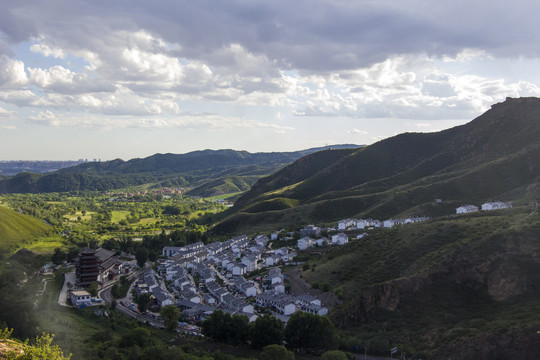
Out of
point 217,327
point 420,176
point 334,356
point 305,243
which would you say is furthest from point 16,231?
point 420,176

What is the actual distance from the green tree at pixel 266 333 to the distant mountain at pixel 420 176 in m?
59.6

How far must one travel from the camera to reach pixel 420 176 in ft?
428

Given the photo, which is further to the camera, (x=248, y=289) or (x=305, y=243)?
(x=305, y=243)

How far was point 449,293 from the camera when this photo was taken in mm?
45906

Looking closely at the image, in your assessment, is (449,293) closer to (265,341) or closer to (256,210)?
(265,341)

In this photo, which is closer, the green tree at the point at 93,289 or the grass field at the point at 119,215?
the green tree at the point at 93,289

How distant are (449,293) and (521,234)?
1199 centimetres

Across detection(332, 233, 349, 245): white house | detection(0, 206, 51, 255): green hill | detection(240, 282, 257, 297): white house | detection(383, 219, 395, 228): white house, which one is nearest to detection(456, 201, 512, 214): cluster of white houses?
detection(383, 219, 395, 228): white house

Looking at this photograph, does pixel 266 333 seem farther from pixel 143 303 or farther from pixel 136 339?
pixel 143 303

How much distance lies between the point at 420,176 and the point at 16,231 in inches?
4544

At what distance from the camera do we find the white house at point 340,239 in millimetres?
81562

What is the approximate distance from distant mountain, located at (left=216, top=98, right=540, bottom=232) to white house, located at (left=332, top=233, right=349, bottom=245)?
19.9 metres

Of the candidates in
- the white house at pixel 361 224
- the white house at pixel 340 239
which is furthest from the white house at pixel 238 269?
the white house at pixel 361 224

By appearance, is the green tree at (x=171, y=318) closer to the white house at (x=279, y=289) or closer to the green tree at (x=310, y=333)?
the green tree at (x=310, y=333)
